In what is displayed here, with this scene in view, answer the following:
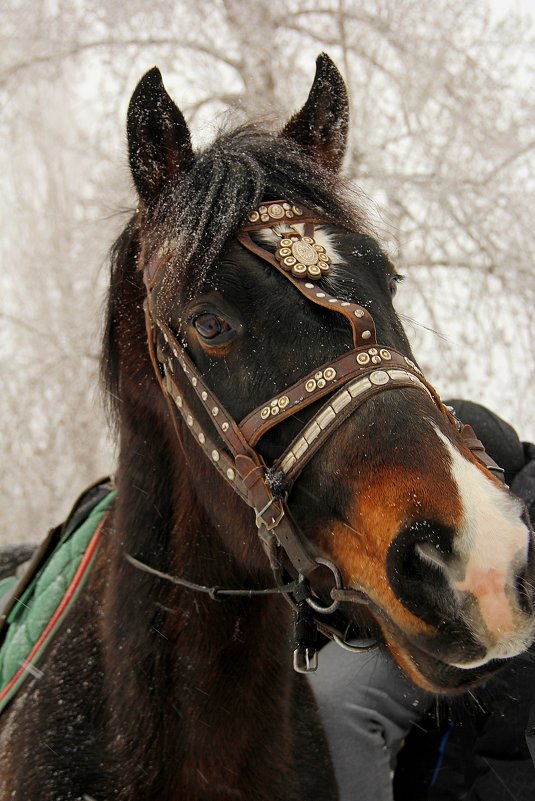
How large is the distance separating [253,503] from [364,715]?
152 cm

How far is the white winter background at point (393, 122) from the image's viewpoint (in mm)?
6594

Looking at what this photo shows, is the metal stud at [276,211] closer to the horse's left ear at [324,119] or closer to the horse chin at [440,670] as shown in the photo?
the horse's left ear at [324,119]

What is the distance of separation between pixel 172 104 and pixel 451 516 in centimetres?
144

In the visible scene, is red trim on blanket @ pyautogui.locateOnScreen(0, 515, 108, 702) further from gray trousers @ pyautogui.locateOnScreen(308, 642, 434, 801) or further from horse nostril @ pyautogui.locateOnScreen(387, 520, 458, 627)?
horse nostril @ pyautogui.locateOnScreen(387, 520, 458, 627)

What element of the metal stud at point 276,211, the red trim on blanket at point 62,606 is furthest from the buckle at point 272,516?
the red trim on blanket at point 62,606

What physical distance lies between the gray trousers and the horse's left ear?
6.11 ft

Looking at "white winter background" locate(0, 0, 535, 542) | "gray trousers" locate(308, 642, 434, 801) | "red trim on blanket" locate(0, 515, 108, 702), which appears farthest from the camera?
"white winter background" locate(0, 0, 535, 542)

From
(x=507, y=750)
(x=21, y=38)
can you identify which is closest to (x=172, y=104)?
(x=507, y=750)

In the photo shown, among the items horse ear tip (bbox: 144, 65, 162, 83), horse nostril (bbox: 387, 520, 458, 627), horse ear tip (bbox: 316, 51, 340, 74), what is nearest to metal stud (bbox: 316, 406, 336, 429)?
horse nostril (bbox: 387, 520, 458, 627)

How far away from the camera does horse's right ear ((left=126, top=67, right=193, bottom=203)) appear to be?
2098 mm

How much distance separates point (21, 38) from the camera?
677 centimetres

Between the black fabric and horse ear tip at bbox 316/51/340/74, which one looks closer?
horse ear tip at bbox 316/51/340/74

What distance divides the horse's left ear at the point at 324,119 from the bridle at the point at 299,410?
518mm

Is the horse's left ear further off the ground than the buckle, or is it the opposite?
the horse's left ear
